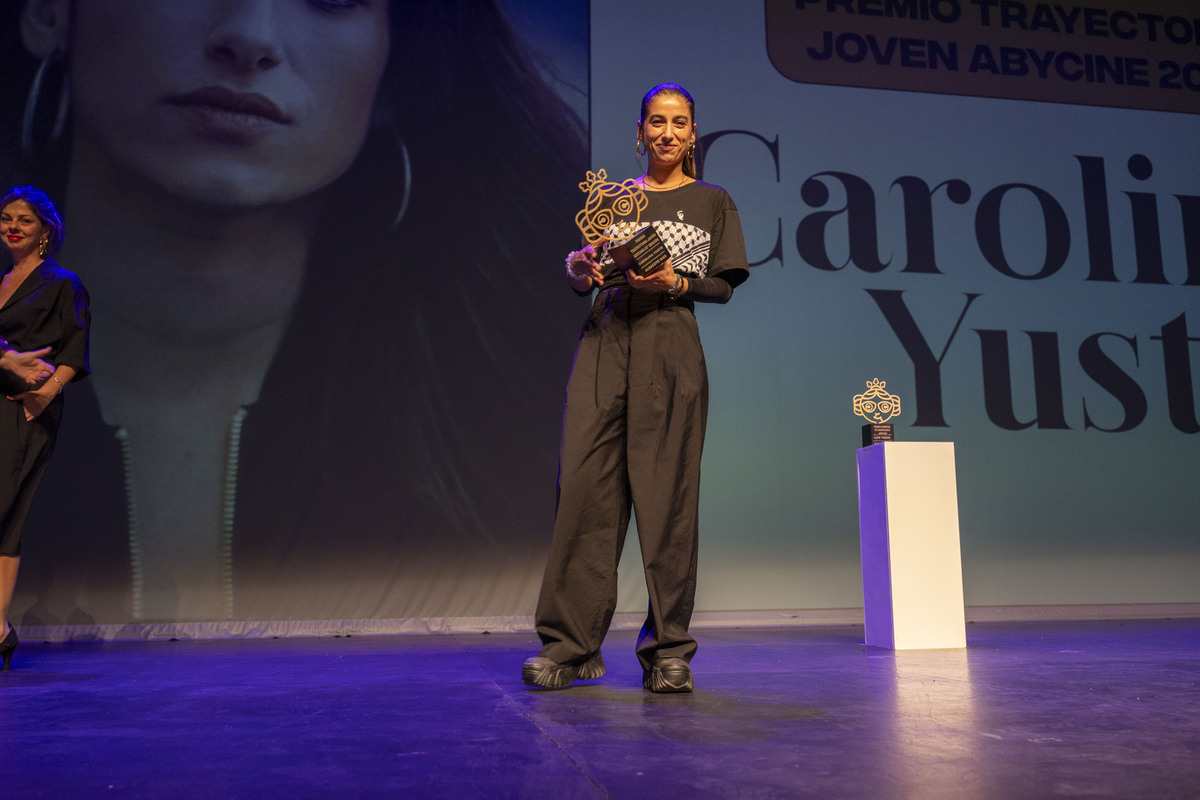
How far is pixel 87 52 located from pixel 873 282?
363 centimetres

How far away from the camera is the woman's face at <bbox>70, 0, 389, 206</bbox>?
3.93m

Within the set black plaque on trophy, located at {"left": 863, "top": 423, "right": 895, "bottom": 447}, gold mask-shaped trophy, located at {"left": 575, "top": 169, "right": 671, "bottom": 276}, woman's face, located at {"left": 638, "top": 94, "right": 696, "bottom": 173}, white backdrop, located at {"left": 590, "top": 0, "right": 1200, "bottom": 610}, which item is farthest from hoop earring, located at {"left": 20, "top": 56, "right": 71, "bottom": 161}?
black plaque on trophy, located at {"left": 863, "top": 423, "right": 895, "bottom": 447}

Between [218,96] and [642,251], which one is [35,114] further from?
[642,251]

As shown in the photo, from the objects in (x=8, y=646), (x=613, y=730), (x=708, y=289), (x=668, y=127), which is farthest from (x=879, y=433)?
(x=8, y=646)

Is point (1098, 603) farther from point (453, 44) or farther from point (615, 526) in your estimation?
point (453, 44)

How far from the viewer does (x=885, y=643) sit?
2947mm

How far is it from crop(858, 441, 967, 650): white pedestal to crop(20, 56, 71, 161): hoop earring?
3529 mm

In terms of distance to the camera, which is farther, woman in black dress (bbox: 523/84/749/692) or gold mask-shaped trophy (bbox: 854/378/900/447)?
gold mask-shaped trophy (bbox: 854/378/900/447)

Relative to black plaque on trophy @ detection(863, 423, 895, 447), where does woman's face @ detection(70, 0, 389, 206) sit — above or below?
above

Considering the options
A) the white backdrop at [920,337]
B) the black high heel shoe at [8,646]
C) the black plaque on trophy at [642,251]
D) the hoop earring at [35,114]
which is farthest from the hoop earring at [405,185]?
the black plaque on trophy at [642,251]

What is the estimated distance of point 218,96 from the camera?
3996 mm

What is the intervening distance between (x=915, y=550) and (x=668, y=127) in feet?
5.46

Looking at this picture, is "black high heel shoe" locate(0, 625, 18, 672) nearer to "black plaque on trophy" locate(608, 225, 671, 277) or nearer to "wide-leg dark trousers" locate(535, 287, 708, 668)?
"wide-leg dark trousers" locate(535, 287, 708, 668)

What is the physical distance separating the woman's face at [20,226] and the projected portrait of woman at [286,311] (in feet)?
4.40
